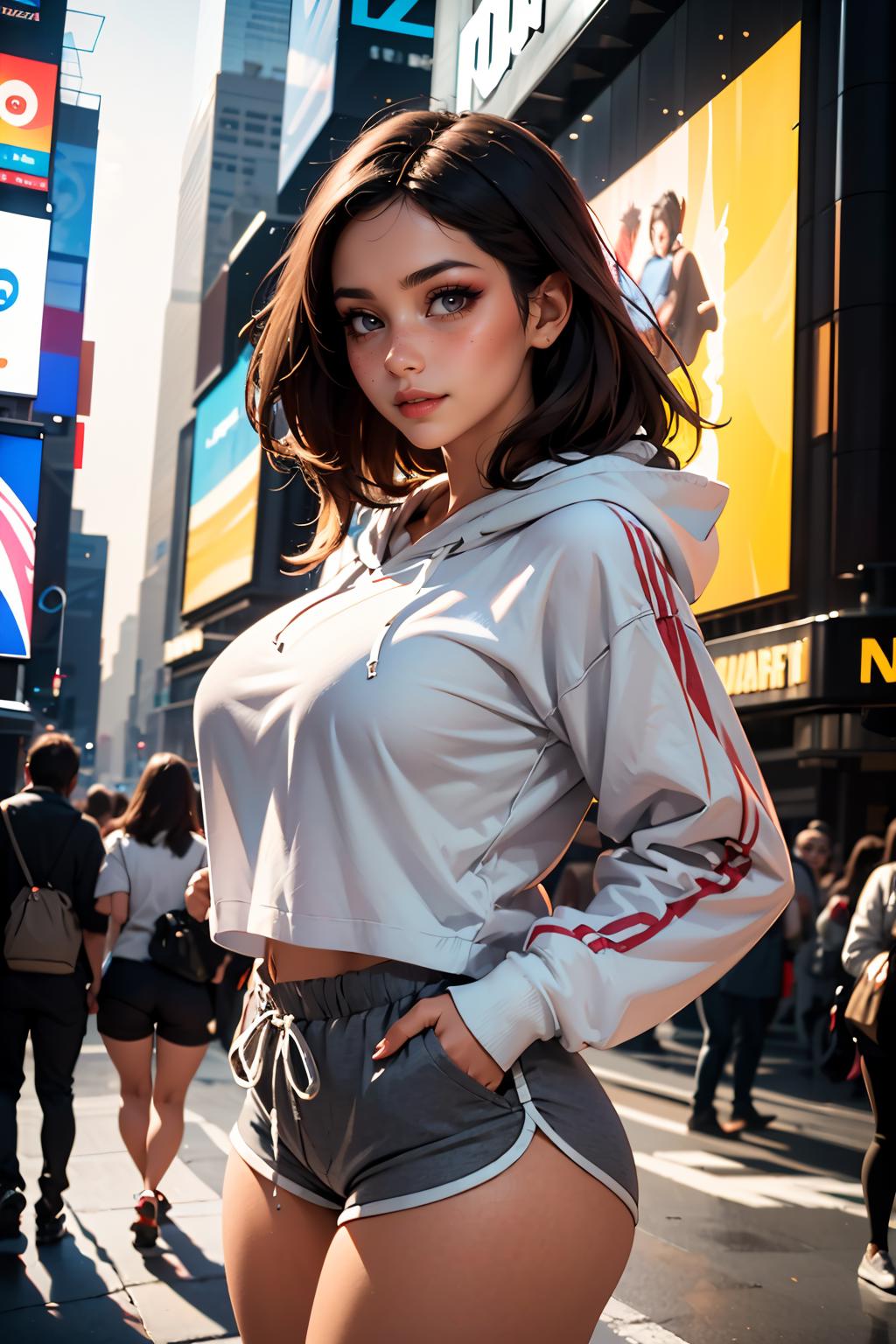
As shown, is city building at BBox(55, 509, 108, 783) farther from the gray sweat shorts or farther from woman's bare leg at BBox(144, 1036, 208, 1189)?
the gray sweat shorts

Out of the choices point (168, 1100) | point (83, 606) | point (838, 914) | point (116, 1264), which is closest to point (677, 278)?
point (838, 914)

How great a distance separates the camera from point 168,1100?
206 inches

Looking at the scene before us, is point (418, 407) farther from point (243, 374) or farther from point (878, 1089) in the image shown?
point (243, 374)

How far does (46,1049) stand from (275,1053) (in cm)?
402

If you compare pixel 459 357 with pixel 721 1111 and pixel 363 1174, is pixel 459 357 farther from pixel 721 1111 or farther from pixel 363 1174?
pixel 721 1111

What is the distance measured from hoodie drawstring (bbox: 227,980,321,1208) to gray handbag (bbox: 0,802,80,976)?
3.72m

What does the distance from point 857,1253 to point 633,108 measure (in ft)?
32.2

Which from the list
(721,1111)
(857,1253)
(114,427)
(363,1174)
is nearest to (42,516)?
(114,427)

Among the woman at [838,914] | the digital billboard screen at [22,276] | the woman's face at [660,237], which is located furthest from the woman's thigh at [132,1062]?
the woman's face at [660,237]

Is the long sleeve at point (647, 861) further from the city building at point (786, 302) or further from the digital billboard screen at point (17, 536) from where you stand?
the city building at point (786, 302)

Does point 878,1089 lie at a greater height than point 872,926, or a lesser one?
lesser

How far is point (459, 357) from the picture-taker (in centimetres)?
148

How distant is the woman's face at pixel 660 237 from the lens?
1018 cm

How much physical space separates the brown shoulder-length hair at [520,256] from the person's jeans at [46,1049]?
396 cm
